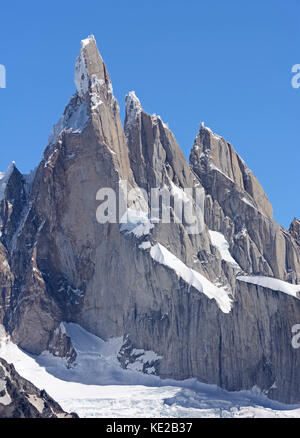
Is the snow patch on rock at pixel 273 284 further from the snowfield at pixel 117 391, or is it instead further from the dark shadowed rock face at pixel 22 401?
the dark shadowed rock face at pixel 22 401

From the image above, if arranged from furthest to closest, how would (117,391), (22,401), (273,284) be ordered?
(273,284)
(117,391)
(22,401)

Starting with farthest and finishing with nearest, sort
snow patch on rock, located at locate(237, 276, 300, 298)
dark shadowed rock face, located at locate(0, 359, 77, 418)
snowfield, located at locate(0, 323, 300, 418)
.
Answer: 1. snow patch on rock, located at locate(237, 276, 300, 298)
2. snowfield, located at locate(0, 323, 300, 418)
3. dark shadowed rock face, located at locate(0, 359, 77, 418)

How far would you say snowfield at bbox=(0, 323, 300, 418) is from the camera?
18150 cm

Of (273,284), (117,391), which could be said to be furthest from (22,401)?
(273,284)

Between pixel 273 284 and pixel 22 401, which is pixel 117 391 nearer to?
pixel 273 284

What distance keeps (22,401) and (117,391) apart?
2590 centimetres

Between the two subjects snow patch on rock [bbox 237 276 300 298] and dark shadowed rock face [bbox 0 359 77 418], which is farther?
snow patch on rock [bbox 237 276 300 298]

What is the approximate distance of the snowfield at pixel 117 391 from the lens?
182m

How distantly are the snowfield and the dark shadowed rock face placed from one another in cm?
717

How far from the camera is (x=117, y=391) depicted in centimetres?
18988

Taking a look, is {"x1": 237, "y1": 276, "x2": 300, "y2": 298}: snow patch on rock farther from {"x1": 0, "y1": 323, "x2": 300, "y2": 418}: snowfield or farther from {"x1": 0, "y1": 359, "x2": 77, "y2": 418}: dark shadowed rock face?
{"x1": 0, "y1": 359, "x2": 77, "y2": 418}: dark shadowed rock face

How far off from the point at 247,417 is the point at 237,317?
18046mm

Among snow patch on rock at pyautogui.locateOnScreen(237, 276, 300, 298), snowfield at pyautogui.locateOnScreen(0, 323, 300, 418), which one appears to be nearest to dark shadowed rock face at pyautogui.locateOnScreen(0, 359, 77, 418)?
snowfield at pyautogui.locateOnScreen(0, 323, 300, 418)

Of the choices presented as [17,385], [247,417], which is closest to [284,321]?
[247,417]
